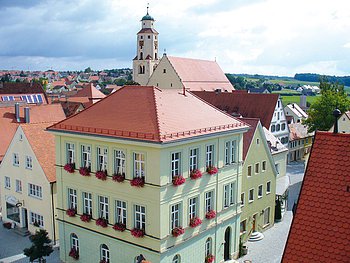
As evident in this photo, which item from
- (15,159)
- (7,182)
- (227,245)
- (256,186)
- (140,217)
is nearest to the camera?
(140,217)

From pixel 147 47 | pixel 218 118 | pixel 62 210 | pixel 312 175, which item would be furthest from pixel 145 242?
pixel 147 47

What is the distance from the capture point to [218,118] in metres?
25.2

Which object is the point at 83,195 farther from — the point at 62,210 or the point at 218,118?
the point at 218,118

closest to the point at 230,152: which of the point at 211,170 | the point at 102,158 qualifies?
the point at 211,170

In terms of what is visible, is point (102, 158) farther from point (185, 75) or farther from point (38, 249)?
point (185, 75)

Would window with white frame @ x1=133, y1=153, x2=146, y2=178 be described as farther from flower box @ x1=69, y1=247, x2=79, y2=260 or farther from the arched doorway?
the arched doorway

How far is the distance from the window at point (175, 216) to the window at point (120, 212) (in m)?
2.63

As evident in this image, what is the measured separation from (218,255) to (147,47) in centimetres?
8562

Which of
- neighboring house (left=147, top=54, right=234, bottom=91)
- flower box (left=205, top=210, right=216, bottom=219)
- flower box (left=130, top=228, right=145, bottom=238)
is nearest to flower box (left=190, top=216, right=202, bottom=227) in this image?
flower box (left=205, top=210, right=216, bottom=219)

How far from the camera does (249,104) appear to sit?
5681 centimetres

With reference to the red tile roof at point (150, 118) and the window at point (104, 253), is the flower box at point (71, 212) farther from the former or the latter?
the red tile roof at point (150, 118)

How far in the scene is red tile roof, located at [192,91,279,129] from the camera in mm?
54344

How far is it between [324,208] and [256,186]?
2042cm

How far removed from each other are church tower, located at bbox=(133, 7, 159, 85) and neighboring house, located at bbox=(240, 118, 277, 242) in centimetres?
7521
